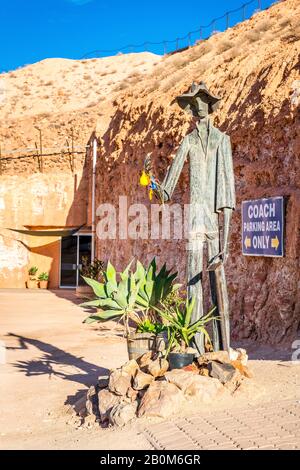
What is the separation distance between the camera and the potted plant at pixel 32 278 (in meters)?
25.4

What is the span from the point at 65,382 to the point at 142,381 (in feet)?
8.57

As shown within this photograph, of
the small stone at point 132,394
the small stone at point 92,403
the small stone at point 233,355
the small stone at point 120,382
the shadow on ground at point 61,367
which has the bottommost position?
the shadow on ground at point 61,367

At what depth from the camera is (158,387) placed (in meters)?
5.88

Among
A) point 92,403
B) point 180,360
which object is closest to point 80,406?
point 92,403

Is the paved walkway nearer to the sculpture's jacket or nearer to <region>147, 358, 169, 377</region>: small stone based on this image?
<region>147, 358, 169, 377</region>: small stone

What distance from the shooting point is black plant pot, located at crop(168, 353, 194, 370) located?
6.23 metres

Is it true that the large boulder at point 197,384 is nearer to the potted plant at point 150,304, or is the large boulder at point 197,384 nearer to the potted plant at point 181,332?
the potted plant at point 181,332

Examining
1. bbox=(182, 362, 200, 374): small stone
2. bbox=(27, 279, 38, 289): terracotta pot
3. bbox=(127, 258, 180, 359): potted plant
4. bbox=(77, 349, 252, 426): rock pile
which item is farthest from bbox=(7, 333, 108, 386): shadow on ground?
bbox=(27, 279, 38, 289): terracotta pot

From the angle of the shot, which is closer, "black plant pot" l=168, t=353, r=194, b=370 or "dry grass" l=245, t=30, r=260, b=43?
"black plant pot" l=168, t=353, r=194, b=370

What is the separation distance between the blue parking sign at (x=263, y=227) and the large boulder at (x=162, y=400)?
4.92 metres

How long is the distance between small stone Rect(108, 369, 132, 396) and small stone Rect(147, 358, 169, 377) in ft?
0.78

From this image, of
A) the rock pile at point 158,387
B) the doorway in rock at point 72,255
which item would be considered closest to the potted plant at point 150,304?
the rock pile at point 158,387

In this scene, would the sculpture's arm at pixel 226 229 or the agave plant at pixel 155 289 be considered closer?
the sculpture's arm at pixel 226 229

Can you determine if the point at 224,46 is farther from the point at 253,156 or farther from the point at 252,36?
the point at 253,156
